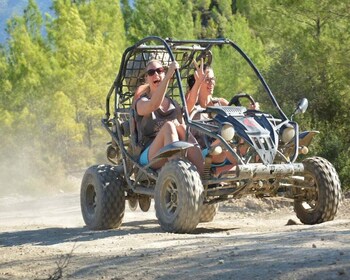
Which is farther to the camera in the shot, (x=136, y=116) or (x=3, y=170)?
(x=3, y=170)

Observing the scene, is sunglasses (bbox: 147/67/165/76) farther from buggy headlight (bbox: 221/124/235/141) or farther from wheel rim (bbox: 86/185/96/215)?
wheel rim (bbox: 86/185/96/215)

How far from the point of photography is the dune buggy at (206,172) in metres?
9.88

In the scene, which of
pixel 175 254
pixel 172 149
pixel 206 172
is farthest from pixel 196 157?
pixel 175 254

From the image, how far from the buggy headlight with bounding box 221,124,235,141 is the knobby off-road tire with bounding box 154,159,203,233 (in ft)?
1.49

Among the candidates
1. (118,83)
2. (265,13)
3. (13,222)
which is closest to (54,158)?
(265,13)

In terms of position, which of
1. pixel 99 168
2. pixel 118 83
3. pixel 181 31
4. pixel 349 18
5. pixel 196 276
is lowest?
pixel 196 276

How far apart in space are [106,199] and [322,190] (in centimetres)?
255

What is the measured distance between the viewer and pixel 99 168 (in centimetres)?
1164

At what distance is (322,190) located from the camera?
10.6 meters

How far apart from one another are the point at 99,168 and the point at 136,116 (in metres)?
0.96

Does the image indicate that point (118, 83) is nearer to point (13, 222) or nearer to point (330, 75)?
point (13, 222)

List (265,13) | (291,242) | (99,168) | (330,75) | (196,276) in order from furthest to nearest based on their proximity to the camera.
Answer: (265,13) → (330,75) → (99,168) → (291,242) → (196,276)

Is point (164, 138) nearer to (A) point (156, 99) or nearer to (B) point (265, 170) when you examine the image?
(A) point (156, 99)

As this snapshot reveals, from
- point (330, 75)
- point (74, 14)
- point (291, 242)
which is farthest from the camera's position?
point (74, 14)
